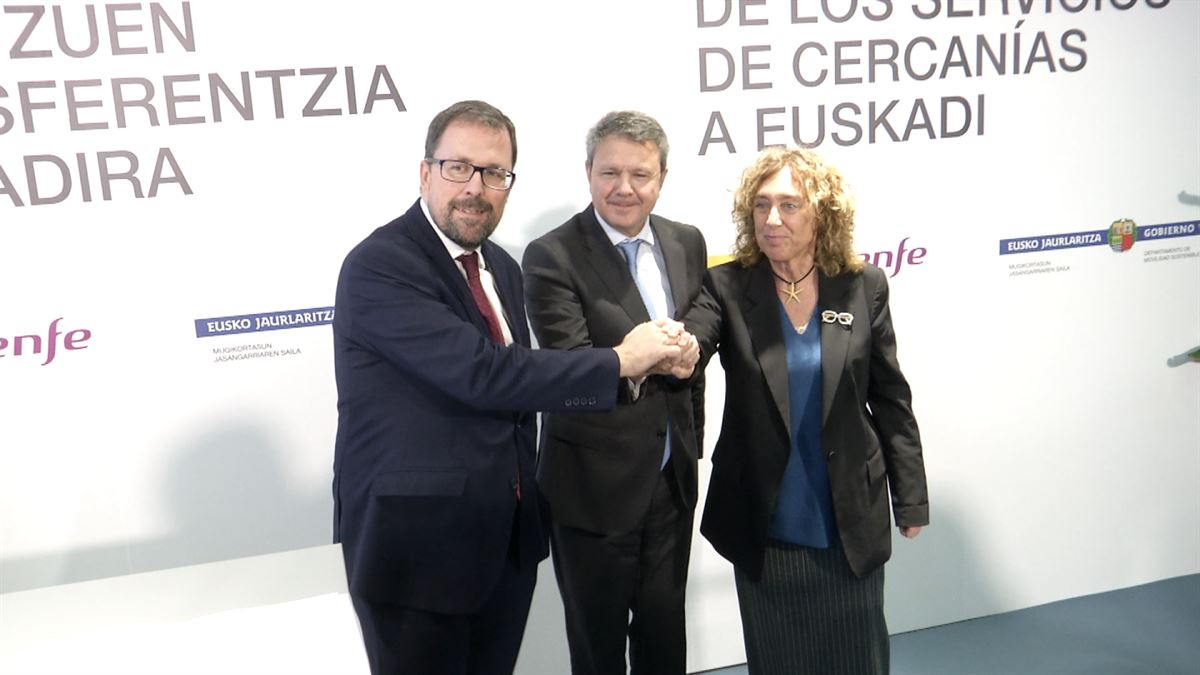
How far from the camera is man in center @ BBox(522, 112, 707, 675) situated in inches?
91.2

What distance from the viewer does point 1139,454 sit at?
382 cm

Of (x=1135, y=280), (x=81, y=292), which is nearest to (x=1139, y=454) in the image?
(x=1135, y=280)

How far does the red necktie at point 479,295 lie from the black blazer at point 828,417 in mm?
501

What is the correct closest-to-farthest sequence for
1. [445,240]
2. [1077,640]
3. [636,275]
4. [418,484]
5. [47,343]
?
[418,484]
[445,240]
[636,275]
[47,343]
[1077,640]

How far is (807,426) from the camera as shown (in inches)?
87.6

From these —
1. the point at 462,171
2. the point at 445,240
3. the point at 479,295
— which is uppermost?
the point at 462,171

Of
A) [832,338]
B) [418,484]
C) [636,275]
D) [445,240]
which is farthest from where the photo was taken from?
[636,275]

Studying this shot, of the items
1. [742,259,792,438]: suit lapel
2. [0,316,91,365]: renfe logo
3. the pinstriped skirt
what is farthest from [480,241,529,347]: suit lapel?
[0,316,91,365]: renfe logo

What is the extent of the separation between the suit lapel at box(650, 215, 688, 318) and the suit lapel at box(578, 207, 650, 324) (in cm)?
10

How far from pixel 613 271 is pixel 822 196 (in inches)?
21.6

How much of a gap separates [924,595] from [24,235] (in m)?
3.43

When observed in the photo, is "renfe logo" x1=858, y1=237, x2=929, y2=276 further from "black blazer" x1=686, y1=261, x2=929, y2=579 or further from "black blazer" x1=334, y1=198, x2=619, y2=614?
"black blazer" x1=334, y1=198, x2=619, y2=614

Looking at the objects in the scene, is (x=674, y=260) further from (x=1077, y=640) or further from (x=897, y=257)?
(x=1077, y=640)

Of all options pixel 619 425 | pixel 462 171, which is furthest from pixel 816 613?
pixel 462 171
